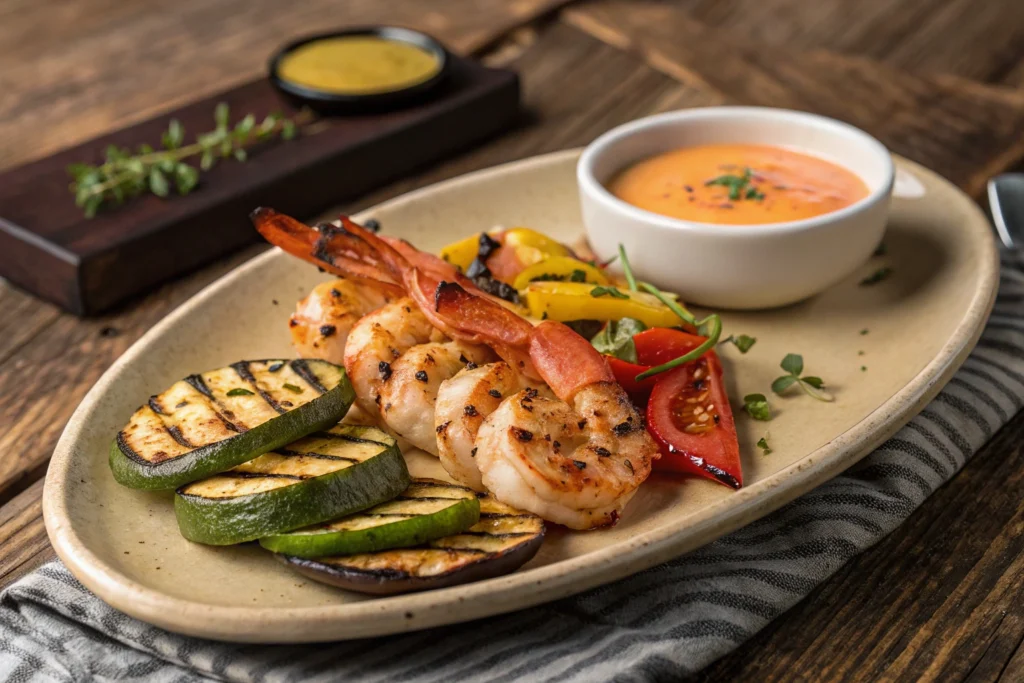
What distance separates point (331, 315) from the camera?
10.5ft

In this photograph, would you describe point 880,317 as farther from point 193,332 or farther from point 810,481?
point 193,332

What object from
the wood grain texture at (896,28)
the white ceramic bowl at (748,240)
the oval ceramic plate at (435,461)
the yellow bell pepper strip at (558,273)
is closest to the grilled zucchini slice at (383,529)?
the oval ceramic plate at (435,461)

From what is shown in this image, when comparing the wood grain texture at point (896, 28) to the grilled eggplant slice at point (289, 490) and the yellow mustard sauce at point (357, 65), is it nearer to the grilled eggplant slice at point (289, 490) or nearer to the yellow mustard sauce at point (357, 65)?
the yellow mustard sauce at point (357, 65)

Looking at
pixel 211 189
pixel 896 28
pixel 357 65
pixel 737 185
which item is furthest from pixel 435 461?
pixel 896 28

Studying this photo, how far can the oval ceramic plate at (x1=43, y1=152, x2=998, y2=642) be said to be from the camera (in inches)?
92.6

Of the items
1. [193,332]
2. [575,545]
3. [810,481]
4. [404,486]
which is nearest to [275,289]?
[193,332]

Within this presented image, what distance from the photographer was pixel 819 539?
9.15 feet

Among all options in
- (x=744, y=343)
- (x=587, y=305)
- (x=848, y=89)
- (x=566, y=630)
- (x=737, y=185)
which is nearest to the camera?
(x=566, y=630)

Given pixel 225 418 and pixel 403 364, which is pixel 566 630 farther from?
pixel 225 418

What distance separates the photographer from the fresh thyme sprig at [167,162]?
4320mm

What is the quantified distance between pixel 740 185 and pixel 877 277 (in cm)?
59

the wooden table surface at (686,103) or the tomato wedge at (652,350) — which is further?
the tomato wedge at (652,350)

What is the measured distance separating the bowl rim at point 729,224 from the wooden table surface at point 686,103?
0.84 meters

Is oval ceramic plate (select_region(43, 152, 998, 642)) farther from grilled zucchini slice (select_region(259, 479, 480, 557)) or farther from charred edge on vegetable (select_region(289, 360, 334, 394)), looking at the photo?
charred edge on vegetable (select_region(289, 360, 334, 394))
